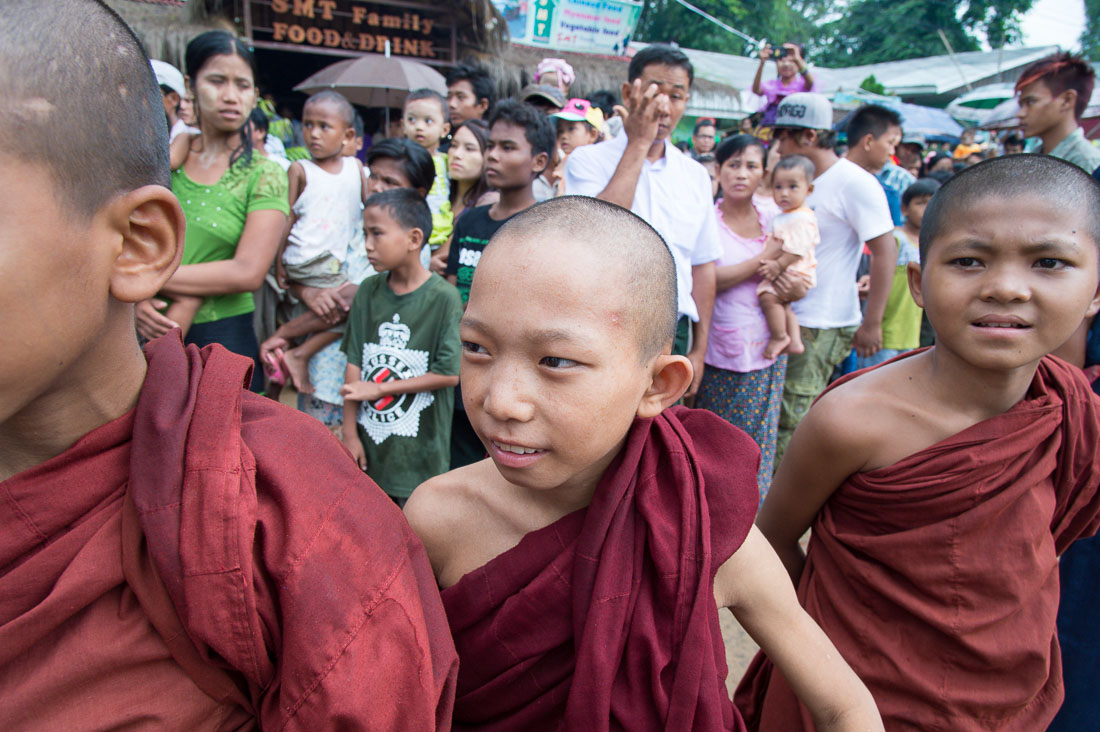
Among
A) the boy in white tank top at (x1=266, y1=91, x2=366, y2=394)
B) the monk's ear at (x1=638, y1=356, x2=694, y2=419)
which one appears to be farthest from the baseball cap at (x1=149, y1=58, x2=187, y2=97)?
the monk's ear at (x1=638, y1=356, x2=694, y2=419)

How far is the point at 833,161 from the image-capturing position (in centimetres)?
388

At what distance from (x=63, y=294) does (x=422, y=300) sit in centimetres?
199

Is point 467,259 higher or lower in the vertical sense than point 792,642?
higher

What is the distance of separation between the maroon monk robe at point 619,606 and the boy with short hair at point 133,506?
289 millimetres

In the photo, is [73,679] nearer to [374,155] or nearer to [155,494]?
[155,494]

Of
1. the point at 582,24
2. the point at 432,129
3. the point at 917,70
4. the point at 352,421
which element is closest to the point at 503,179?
the point at 352,421

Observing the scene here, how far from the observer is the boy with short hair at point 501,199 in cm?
309

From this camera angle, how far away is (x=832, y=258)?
3758mm

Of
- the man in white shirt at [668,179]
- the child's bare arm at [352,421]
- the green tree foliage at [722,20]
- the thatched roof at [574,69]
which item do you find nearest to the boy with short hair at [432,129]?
the man in white shirt at [668,179]

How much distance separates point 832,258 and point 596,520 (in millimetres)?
3124

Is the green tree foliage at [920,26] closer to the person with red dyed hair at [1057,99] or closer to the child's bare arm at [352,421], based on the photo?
the person with red dyed hair at [1057,99]

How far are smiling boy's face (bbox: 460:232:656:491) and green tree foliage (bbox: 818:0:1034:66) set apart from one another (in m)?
38.6

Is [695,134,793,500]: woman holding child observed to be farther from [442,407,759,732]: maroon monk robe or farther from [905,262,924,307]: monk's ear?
[442,407,759,732]: maroon monk robe

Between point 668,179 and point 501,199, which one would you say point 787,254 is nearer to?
point 668,179
